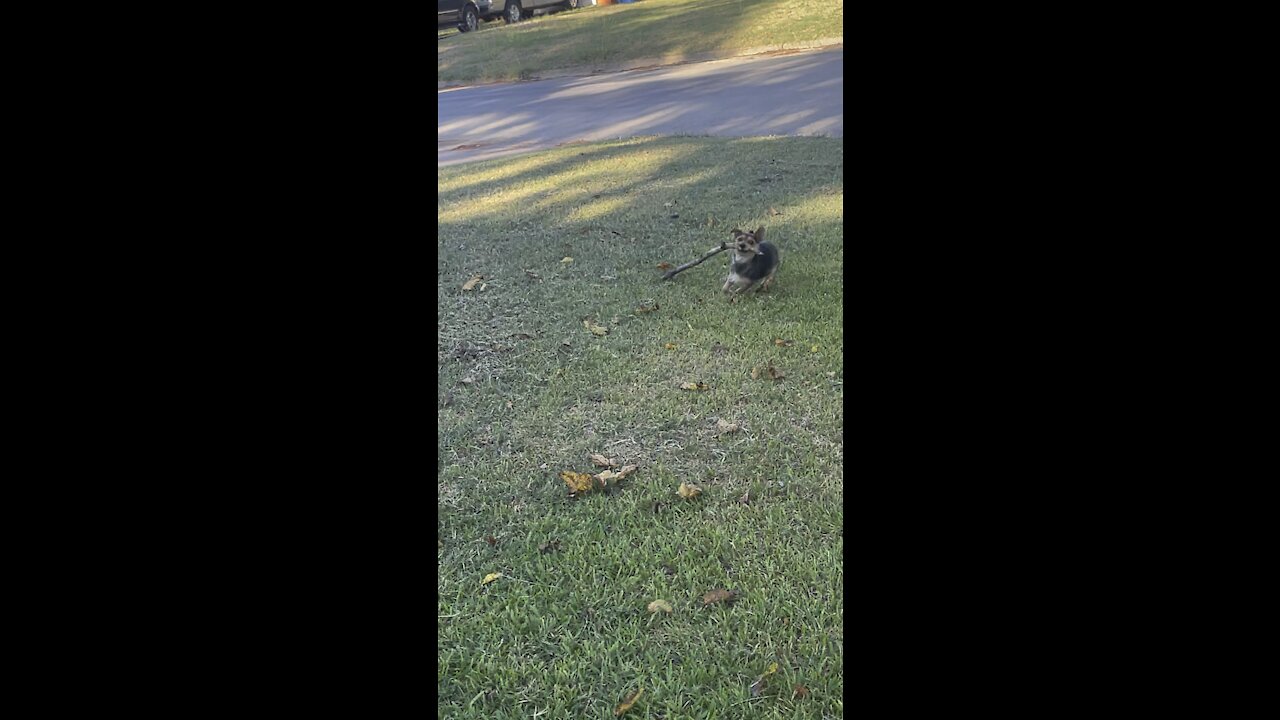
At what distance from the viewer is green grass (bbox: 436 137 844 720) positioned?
1.98 m

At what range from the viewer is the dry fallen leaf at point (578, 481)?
2.74 metres

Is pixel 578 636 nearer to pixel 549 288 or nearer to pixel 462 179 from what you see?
pixel 549 288

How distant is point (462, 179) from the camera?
775 centimetres

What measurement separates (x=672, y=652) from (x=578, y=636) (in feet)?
0.72

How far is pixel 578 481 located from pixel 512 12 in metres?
15.8

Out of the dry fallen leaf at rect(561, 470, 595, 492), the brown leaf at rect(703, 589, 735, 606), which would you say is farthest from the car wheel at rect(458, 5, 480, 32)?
the brown leaf at rect(703, 589, 735, 606)

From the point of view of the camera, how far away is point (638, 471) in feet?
9.30

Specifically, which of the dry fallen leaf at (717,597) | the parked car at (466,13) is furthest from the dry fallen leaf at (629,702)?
the parked car at (466,13)

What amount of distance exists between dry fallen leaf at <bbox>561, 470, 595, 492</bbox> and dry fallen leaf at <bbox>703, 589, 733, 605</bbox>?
65 centimetres

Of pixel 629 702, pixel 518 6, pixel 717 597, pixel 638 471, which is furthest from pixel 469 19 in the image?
pixel 629 702

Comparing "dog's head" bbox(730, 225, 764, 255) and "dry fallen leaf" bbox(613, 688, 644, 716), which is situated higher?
"dog's head" bbox(730, 225, 764, 255)

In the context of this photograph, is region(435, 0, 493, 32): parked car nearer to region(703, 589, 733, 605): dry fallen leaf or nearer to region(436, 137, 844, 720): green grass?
region(436, 137, 844, 720): green grass

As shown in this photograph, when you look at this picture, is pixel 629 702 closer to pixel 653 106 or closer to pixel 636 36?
pixel 653 106

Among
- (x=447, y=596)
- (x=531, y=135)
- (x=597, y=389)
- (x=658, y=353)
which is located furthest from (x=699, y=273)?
(x=531, y=135)
